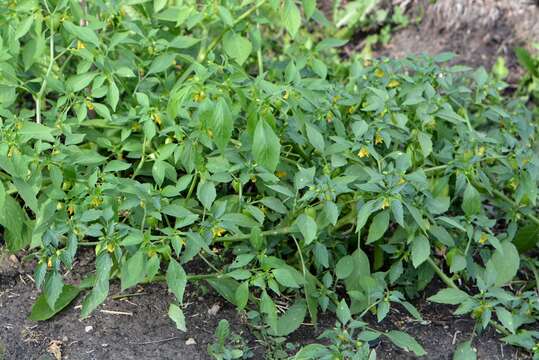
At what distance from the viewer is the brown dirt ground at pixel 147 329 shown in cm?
320

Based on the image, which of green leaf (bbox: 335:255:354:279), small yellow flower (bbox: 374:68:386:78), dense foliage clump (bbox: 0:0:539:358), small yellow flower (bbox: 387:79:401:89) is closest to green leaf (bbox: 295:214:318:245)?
dense foliage clump (bbox: 0:0:539:358)

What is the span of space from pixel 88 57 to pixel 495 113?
1.90 meters

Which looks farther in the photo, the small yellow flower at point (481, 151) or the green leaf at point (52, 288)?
the small yellow flower at point (481, 151)

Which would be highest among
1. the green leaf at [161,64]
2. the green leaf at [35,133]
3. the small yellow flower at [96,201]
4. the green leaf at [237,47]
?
the green leaf at [237,47]

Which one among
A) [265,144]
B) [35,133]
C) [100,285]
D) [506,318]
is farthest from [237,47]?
[506,318]

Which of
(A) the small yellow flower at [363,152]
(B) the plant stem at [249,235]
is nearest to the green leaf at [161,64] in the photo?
(B) the plant stem at [249,235]

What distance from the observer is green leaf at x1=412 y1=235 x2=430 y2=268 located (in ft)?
10.6

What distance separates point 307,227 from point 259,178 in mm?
487

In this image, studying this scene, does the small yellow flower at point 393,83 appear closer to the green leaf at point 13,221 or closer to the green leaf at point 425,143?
the green leaf at point 425,143

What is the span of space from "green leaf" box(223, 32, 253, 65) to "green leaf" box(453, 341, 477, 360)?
1.53 metres

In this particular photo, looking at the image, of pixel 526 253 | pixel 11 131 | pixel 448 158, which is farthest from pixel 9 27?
pixel 526 253

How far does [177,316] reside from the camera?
320cm

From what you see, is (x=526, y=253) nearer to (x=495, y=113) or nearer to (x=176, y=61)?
(x=495, y=113)

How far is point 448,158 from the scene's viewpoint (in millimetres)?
3592
